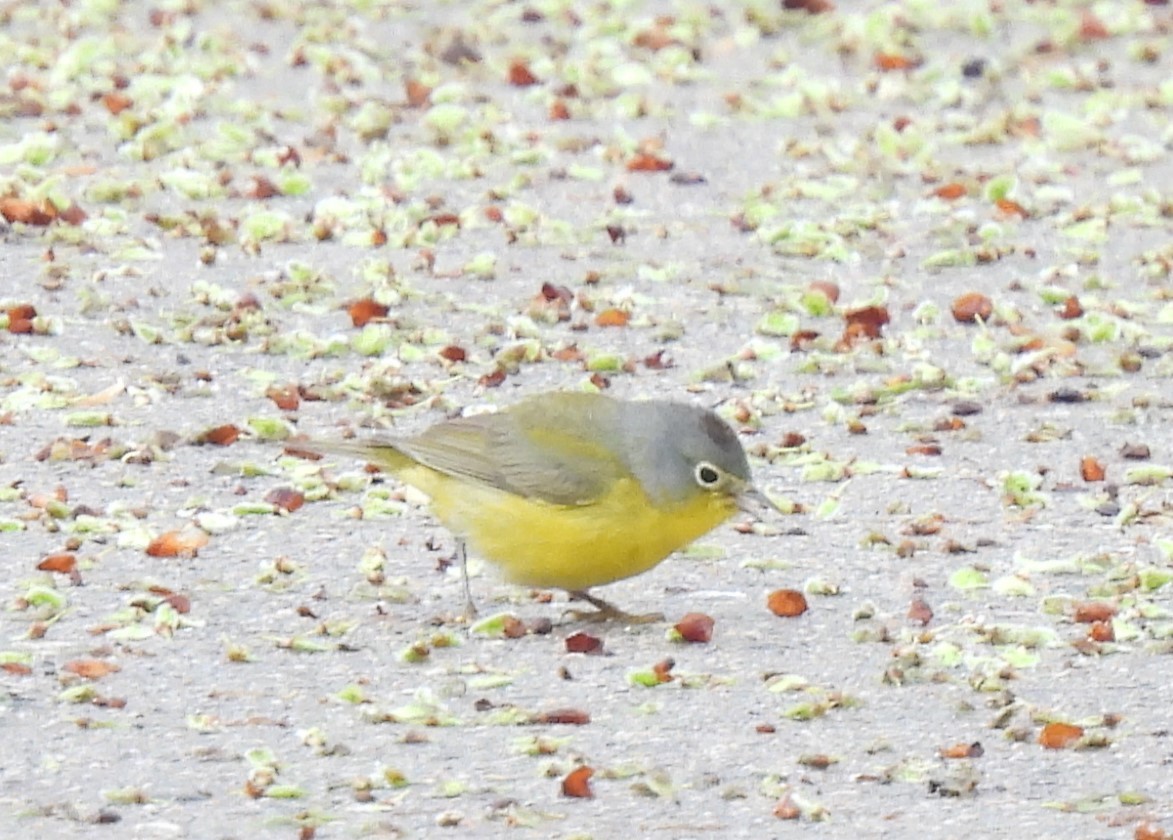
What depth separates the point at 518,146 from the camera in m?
10.9

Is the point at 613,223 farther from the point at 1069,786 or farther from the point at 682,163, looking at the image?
the point at 1069,786

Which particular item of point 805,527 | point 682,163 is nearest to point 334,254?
point 682,163

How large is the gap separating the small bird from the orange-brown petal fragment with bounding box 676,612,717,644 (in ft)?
0.53

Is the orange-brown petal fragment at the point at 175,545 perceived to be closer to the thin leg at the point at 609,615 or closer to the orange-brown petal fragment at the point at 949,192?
the thin leg at the point at 609,615

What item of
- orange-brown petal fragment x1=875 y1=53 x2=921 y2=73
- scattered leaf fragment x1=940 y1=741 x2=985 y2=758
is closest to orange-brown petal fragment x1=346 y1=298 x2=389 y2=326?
scattered leaf fragment x1=940 y1=741 x2=985 y2=758

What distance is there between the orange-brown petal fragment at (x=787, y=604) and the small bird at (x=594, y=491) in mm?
282

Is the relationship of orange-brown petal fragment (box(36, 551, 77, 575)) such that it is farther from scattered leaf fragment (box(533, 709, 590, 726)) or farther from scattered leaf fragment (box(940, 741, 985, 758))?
scattered leaf fragment (box(940, 741, 985, 758))

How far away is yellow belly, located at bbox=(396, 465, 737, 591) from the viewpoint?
6137 millimetres

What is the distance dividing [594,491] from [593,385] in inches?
84.8

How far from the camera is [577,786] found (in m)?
5.15

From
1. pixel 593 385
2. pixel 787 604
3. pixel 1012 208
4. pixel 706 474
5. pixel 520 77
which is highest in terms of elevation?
pixel 520 77

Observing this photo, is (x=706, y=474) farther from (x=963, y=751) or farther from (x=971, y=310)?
(x=971, y=310)

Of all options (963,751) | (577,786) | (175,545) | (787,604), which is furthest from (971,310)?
(577,786)

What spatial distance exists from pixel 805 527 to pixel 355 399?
5.37 feet
